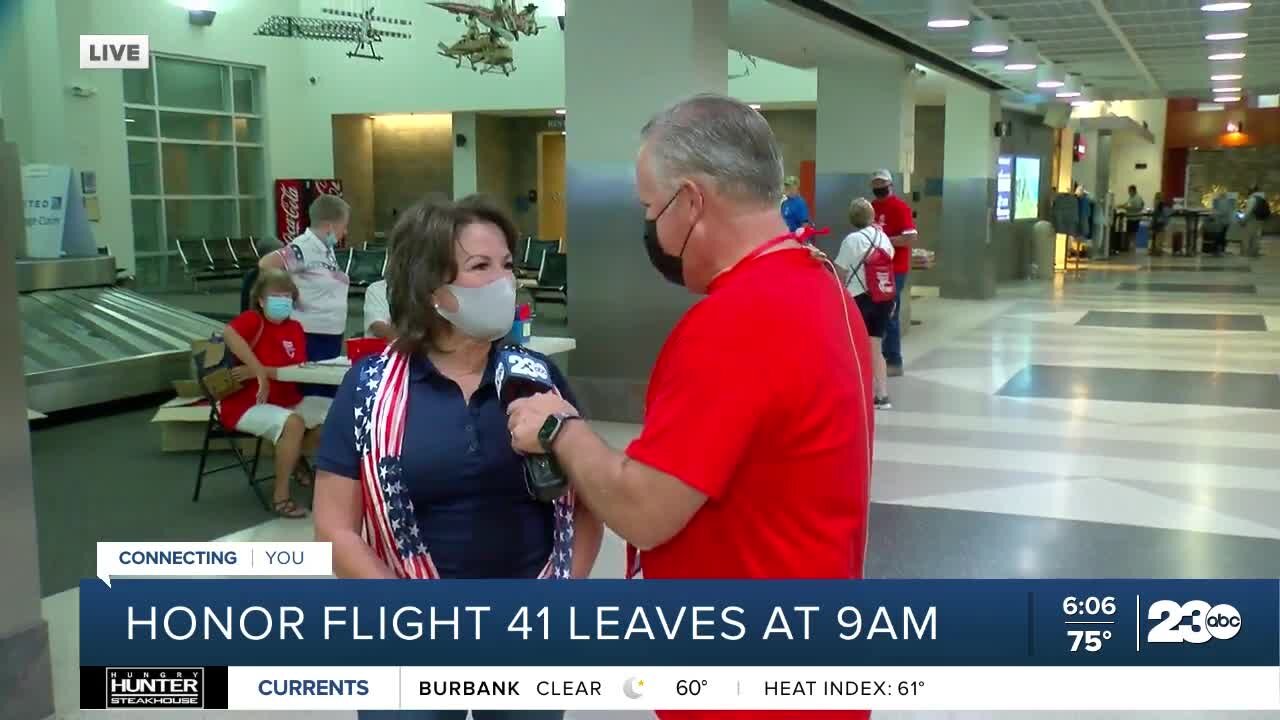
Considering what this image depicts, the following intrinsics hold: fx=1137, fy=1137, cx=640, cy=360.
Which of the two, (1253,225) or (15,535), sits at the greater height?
(1253,225)

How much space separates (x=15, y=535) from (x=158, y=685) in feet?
3.78

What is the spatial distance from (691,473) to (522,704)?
76 cm

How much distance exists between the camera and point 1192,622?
7.59 ft

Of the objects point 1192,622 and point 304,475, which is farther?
point 304,475

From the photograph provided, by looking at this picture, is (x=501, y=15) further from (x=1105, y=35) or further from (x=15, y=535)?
(x=15, y=535)

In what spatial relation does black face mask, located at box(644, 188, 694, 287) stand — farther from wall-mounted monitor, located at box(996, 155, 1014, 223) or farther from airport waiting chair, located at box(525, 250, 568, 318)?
wall-mounted monitor, located at box(996, 155, 1014, 223)

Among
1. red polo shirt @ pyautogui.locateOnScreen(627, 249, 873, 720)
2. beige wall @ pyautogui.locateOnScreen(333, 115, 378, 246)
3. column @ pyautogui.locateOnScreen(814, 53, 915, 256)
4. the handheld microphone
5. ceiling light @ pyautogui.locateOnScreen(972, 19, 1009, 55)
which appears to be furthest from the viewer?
beige wall @ pyautogui.locateOnScreen(333, 115, 378, 246)

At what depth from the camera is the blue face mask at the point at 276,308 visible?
5832 millimetres

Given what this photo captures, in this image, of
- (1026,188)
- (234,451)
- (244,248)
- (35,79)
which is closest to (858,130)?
(1026,188)

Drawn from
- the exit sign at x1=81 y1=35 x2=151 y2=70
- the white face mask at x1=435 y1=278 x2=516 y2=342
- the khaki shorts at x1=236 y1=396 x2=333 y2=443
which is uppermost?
the exit sign at x1=81 y1=35 x2=151 y2=70

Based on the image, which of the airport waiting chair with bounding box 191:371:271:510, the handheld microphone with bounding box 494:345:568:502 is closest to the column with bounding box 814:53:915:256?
the airport waiting chair with bounding box 191:371:271:510

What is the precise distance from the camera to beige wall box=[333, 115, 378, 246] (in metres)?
25.0

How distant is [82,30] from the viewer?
595 inches

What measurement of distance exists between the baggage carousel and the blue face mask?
2.47 m
